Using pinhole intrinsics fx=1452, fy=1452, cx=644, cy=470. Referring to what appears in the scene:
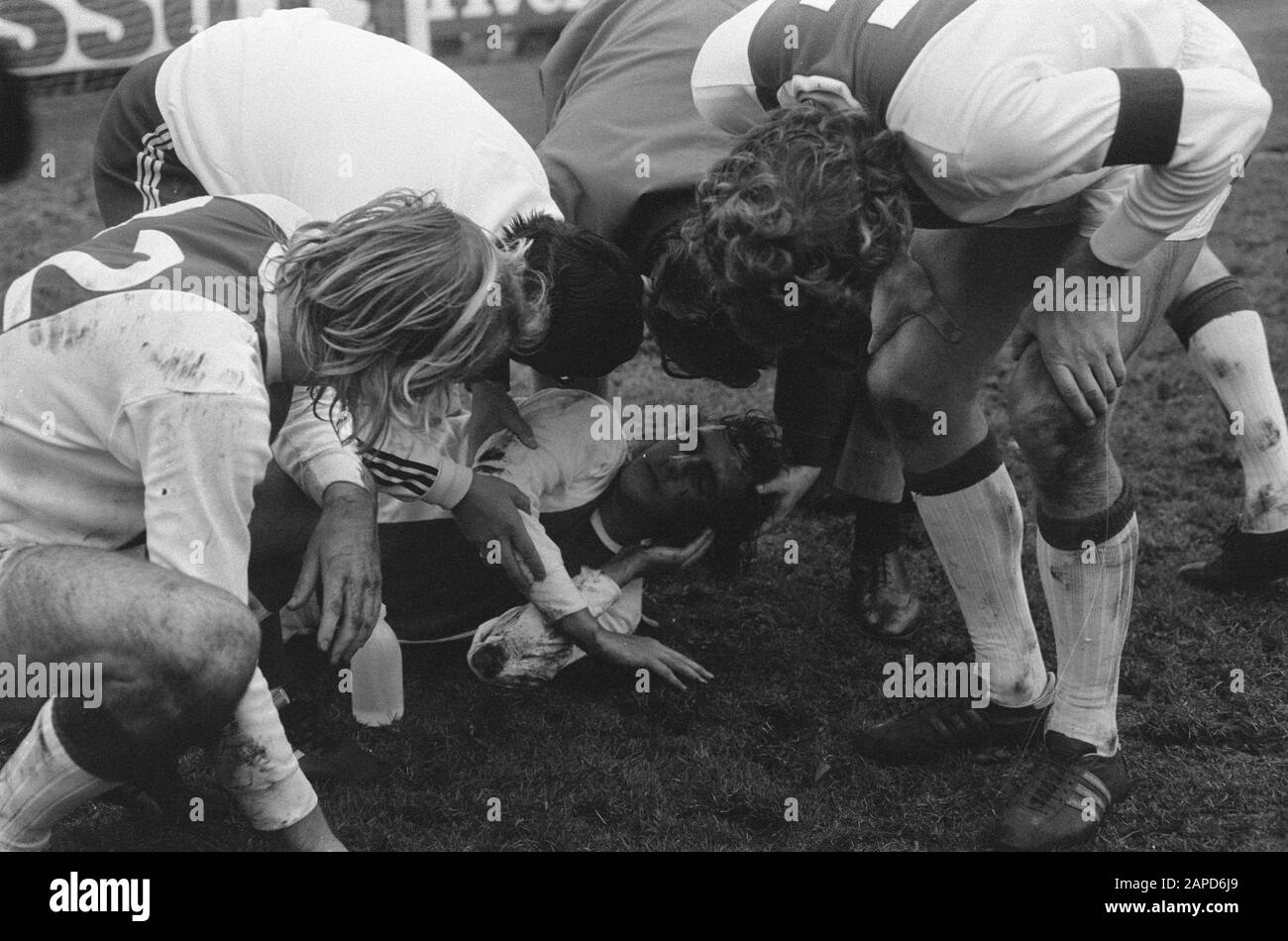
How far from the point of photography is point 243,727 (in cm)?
195

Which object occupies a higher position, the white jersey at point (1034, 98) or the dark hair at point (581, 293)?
the white jersey at point (1034, 98)

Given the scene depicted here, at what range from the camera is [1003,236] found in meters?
2.33

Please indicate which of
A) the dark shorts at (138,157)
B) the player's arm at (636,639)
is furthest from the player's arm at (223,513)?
the dark shorts at (138,157)

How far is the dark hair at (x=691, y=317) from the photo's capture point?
2.30 metres

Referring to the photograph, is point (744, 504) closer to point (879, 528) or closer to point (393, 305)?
point (879, 528)

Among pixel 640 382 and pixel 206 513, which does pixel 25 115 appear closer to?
pixel 640 382

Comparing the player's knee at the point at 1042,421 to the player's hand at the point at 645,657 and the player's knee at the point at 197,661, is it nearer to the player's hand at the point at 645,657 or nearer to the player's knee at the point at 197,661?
the player's hand at the point at 645,657

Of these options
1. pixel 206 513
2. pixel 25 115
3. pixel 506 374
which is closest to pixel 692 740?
pixel 506 374

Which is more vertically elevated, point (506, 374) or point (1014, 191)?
point (1014, 191)

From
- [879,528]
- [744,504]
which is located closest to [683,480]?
[744,504]

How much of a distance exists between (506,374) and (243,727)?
1.00 metres

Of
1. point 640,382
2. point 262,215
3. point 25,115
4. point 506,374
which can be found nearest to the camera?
point 262,215

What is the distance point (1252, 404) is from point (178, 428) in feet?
7.22

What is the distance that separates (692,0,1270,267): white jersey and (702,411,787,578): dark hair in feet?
2.75
